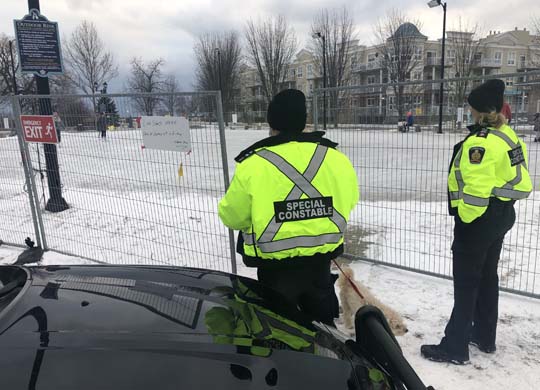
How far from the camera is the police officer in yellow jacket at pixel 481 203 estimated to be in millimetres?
2869

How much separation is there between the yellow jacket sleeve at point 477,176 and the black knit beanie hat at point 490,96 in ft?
0.97

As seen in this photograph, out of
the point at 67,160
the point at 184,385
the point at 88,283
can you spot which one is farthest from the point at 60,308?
the point at 67,160

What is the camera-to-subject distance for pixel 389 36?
3816cm

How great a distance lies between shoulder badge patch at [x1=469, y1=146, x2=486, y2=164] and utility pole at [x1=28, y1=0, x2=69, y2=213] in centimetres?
551

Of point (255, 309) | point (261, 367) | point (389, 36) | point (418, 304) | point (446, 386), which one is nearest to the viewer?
point (261, 367)

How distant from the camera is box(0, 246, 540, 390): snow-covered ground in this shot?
3086mm

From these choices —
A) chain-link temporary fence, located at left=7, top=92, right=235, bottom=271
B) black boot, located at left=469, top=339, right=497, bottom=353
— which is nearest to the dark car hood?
black boot, located at left=469, top=339, right=497, bottom=353

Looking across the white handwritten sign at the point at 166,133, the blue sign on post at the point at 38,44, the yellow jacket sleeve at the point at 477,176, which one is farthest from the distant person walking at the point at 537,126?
the blue sign on post at the point at 38,44

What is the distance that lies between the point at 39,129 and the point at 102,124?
1.16 m

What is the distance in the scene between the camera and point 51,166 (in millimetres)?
6348

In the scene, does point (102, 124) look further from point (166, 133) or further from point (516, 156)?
point (516, 156)

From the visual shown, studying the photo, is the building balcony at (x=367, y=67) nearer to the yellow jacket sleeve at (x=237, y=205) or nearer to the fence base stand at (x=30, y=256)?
the fence base stand at (x=30, y=256)

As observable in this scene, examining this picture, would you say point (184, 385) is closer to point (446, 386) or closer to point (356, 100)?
point (446, 386)

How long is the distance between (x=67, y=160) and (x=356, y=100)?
4.13 m
